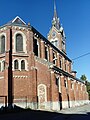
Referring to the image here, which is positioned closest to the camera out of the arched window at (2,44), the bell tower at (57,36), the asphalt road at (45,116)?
the asphalt road at (45,116)

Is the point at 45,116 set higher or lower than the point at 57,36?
lower

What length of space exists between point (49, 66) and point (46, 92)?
13.6ft

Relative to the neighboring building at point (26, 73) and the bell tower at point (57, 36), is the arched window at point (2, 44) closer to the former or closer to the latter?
the neighboring building at point (26, 73)

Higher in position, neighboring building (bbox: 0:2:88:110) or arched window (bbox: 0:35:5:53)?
arched window (bbox: 0:35:5:53)

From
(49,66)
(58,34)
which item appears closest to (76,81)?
(58,34)

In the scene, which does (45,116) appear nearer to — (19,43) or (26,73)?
(26,73)

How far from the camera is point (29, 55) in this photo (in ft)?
105

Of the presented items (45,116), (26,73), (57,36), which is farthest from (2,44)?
(57,36)

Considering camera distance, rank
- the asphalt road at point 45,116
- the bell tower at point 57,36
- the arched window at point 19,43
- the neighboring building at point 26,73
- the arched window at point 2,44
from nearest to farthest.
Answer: the asphalt road at point 45,116 → the neighboring building at point 26,73 → the arched window at point 19,43 → the arched window at point 2,44 → the bell tower at point 57,36

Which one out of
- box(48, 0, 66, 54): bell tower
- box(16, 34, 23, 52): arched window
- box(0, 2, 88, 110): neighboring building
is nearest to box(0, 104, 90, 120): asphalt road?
box(0, 2, 88, 110): neighboring building

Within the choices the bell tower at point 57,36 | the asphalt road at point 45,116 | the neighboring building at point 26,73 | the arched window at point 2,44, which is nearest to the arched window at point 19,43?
the neighboring building at point 26,73

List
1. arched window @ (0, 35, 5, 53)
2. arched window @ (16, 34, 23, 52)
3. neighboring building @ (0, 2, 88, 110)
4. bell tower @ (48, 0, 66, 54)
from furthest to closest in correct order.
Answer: bell tower @ (48, 0, 66, 54) → arched window @ (0, 35, 5, 53) → arched window @ (16, 34, 23, 52) → neighboring building @ (0, 2, 88, 110)

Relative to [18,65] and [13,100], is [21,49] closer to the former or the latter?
[18,65]

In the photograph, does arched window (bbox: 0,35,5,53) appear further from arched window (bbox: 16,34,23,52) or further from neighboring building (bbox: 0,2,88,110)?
arched window (bbox: 16,34,23,52)
